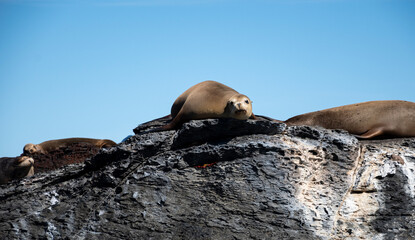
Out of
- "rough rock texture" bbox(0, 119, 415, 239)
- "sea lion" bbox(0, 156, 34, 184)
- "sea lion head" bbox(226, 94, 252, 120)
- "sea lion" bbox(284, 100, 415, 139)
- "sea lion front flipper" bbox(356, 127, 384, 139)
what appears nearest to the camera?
"rough rock texture" bbox(0, 119, 415, 239)

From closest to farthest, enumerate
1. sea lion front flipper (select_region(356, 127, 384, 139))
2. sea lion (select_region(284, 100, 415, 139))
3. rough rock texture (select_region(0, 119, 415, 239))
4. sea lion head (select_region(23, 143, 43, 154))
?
1. rough rock texture (select_region(0, 119, 415, 239))
2. sea lion front flipper (select_region(356, 127, 384, 139))
3. sea lion (select_region(284, 100, 415, 139))
4. sea lion head (select_region(23, 143, 43, 154))

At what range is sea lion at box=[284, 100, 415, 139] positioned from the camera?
8289mm

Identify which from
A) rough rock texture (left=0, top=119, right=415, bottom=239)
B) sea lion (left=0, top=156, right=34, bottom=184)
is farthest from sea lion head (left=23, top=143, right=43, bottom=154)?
rough rock texture (left=0, top=119, right=415, bottom=239)

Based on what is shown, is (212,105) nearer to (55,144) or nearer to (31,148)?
(55,144)

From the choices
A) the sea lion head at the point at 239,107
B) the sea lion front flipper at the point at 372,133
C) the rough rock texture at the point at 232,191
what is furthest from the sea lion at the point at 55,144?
the sea lion front flipper at the point at 372,133

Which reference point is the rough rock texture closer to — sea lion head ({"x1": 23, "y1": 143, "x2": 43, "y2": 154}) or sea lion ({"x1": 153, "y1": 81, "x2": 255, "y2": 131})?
sea lion ({"x1": 153, "y1": 81, "x2": 255, "y2": 131})

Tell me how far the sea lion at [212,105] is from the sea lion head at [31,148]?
5164 mm

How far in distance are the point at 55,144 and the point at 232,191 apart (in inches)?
312

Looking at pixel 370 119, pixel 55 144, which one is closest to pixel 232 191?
pixel 370 119

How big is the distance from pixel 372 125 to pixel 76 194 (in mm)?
4999

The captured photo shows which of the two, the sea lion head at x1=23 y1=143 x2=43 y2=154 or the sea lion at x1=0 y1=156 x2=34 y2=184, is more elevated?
the sea lion head at x1=23 y1=143 x2=43 y2=154

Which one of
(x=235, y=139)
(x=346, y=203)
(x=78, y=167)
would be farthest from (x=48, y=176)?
(x=346, y=203)

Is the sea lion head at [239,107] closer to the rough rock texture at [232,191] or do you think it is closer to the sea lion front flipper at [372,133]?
the rough rock texture at [232,191]

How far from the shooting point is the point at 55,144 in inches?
513
